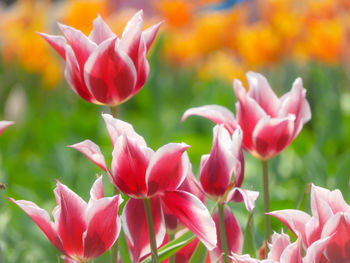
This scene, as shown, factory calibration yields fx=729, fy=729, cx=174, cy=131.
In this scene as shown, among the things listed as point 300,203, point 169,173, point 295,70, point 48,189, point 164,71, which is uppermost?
point 169,173

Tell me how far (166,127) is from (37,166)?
585 millimetres

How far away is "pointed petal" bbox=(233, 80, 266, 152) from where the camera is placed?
743mm

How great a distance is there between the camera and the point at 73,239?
0.61 m

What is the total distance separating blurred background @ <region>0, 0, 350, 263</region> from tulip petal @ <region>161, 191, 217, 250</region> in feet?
1.26

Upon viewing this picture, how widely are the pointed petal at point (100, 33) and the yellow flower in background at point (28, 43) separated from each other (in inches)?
83.4

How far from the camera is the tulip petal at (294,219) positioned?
596 millimetres

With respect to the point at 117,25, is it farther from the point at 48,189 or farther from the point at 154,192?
the point at 154,192

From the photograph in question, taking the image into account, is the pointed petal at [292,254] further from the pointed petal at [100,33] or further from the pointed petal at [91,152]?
the pointed petal at [100,33]

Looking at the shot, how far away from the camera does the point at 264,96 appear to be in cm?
78

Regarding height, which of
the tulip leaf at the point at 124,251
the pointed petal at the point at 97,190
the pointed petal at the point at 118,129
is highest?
the pointed petal at the point at 118,129

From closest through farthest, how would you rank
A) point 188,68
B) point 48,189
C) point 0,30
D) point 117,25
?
point 48,189 < point 117,25 < point 0,30 < point 188,68

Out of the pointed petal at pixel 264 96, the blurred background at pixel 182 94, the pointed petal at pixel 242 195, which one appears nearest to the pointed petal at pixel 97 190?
the pointed petal at pixel 242 195

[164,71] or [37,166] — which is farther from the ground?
[37,166]

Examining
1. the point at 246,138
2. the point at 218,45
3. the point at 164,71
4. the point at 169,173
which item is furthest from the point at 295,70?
the point at 169,173
